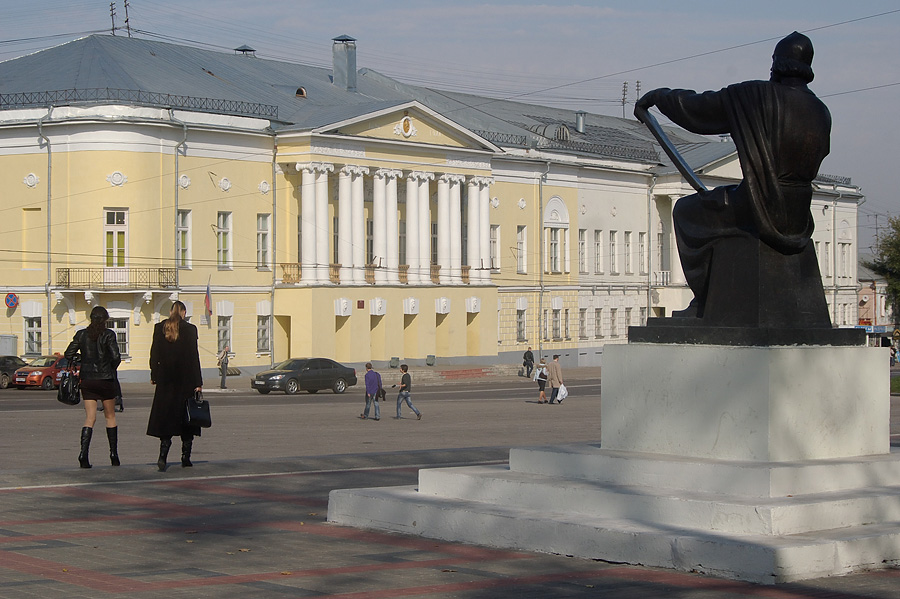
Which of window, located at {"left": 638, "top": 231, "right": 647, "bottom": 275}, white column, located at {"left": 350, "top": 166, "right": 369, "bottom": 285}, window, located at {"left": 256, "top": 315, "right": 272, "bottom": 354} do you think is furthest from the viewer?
window, located at {"left": 638, "top": 231, "right": 647, "bottom": 275}

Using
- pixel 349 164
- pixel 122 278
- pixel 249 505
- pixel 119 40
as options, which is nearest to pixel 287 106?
pixel 349 164

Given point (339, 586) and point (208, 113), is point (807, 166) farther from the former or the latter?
point (208, 113)

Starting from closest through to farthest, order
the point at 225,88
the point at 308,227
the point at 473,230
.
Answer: the point at 225,88, the point at 308,227, the point at 473,230

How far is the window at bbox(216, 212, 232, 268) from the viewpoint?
55.7 meters

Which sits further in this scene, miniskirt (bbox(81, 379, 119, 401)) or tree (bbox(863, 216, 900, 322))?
tree (bbox(863, 216, 900, 322))

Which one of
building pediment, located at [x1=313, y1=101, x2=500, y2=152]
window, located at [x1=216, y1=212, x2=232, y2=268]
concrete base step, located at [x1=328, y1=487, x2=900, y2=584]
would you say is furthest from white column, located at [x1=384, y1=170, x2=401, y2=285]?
concrete base step, located at [x1=328, y1=487, x2=900, y2=584]

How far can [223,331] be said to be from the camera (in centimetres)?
5578

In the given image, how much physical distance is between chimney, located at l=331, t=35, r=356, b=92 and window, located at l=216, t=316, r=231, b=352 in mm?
15879

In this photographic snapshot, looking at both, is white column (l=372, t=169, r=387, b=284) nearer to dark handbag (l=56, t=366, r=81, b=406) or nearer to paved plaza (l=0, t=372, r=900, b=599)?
paved plaza (l=0, t=372, r=900, b=599)

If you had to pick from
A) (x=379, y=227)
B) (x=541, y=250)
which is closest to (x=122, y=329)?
(x=379, y=227)

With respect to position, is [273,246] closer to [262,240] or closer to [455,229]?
[262,240]

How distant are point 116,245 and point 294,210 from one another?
9.18 m

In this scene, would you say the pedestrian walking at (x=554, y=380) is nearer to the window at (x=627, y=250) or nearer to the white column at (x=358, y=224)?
the white column at (x=358, y=224)

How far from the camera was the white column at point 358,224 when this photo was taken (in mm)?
59562
